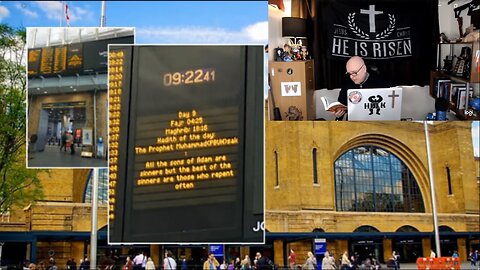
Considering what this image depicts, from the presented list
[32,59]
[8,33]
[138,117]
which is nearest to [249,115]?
[138,117]

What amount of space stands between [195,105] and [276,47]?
573cm

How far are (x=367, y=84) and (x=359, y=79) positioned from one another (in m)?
0.24

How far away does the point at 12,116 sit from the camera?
17.4m

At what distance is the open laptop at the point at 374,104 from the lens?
13.8 meters

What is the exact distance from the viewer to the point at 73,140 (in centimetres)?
938

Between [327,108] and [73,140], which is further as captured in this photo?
[327,108]

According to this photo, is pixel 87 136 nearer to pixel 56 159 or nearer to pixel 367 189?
pixel 56 159

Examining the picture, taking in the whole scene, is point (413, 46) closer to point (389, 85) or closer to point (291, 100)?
point (389, 85)

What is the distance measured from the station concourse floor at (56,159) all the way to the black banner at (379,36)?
6.86 metres

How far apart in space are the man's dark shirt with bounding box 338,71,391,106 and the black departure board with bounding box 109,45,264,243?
5668mm

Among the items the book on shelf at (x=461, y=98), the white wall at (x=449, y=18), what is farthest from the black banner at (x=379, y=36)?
the book on shelf at (x=461, y=98)

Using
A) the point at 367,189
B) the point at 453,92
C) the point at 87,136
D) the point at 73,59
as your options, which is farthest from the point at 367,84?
the point at 367,189

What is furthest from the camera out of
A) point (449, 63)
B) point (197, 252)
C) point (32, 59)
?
point (197, 252)

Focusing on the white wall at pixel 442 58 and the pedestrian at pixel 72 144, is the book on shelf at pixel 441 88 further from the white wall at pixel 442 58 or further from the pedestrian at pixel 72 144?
the pedestrian at pixel 72 144
